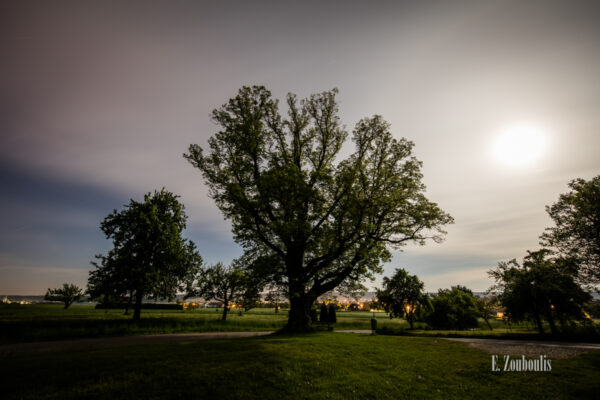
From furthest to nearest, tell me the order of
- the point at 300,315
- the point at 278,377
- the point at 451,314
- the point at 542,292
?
the point at 451,314, the point at 542,292, the point at 300,315, the point at 278,377

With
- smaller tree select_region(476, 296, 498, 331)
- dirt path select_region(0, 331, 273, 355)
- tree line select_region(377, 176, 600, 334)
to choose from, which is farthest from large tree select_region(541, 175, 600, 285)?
dirt path select_region(0, 331, 273, 355)

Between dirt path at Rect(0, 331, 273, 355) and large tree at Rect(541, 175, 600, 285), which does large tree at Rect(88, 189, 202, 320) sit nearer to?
dirt path at Rect(0, 331, 273, 355)

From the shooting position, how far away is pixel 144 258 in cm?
2591

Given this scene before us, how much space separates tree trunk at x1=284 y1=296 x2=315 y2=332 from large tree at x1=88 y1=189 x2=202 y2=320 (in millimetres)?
15098

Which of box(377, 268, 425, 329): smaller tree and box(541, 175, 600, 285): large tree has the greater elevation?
box(541, 175, 600, 285): large tree

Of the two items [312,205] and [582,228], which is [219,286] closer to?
[312,205]

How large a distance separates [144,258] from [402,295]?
33.4 m

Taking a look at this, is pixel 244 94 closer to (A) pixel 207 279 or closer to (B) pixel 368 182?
(B) pixel 368 182

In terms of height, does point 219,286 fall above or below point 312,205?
below

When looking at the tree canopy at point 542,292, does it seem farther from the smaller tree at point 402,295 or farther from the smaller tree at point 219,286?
the smaller tree at point 219,286

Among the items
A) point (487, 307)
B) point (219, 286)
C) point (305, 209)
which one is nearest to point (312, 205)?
point (305, 209)

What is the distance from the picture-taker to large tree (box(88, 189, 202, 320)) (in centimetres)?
2416

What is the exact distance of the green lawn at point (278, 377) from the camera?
6129mm

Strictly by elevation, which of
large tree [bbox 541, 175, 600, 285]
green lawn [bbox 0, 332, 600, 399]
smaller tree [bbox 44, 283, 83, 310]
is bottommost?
smaller tree [bbox 44, 283, 83, 310]
